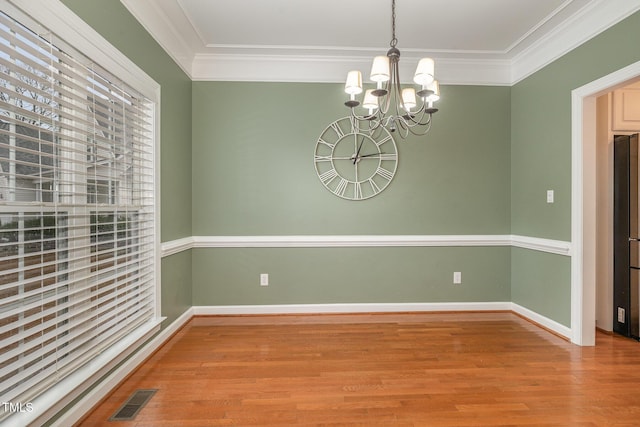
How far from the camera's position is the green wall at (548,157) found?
254cm

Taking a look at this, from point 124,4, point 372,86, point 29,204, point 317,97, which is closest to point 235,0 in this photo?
point 124,4

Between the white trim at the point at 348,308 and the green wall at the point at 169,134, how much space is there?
1.16 feet

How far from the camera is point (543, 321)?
3.13 metres

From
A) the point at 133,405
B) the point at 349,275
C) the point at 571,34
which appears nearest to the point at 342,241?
the point at 349,275

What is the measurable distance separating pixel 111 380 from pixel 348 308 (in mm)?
2149

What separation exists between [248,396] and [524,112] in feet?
11.6

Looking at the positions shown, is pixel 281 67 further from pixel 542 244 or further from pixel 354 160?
pixel 542 244

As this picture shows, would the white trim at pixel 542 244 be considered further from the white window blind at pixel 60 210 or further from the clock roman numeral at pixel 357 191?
the white window blind at pixel 60 210

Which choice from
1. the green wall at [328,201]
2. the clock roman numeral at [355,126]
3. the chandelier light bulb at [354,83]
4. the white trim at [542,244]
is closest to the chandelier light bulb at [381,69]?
the chandelier light bulb at [354,83]

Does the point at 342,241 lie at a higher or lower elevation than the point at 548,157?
lower

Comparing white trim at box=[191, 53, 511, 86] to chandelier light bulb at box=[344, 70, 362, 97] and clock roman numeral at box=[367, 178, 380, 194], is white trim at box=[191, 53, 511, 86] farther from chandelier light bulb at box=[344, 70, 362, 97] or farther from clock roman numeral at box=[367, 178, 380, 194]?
chandelier light bulb at box=[344, 70, 362, 97]

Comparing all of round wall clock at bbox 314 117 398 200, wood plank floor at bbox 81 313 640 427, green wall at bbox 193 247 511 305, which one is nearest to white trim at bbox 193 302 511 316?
green wall at bbox 193 247 511 305

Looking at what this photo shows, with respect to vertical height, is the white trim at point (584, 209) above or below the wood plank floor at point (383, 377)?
above

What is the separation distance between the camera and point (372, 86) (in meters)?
3.47
